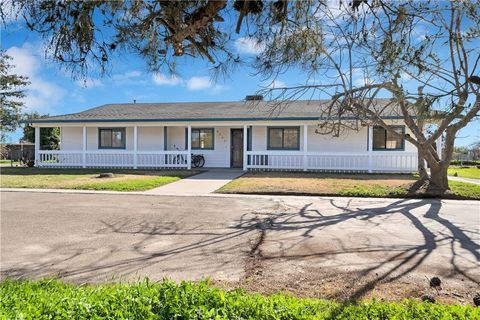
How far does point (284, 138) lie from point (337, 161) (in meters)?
3.19

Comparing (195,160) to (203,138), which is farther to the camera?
(203,138)

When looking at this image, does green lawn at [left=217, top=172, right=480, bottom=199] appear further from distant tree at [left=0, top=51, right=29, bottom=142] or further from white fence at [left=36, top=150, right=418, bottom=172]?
distant tree at [left=0, top=51, right=29, bottom=142]

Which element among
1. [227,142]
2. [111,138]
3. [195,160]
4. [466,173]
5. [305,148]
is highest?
[111,138]

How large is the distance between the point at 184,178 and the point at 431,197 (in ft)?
29.9

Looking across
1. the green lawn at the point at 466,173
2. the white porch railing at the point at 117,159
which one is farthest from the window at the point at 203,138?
the green lawn at the point at 466,173

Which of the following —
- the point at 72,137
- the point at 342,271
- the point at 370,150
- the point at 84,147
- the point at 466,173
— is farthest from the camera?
the point at 72,137

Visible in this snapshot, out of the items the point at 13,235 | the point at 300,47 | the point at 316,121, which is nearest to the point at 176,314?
the point at 300,47

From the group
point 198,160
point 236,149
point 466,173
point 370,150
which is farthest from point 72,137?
point 466,173

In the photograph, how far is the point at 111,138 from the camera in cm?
2003

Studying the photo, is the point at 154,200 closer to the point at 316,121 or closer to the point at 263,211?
the point at 263,211

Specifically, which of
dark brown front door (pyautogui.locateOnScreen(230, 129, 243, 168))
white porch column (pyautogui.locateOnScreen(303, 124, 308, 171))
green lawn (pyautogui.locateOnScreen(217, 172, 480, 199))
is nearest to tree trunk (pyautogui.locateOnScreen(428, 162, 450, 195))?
green lawn (pyautogui.locateOnScreen(217, 172, 480, 199))

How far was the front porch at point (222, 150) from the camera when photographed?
16.7 meters

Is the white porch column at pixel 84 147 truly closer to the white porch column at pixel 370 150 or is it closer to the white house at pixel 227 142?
the white house at pixel 227 142

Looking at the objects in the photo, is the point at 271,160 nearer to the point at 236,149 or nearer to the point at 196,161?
the point at 236,149
